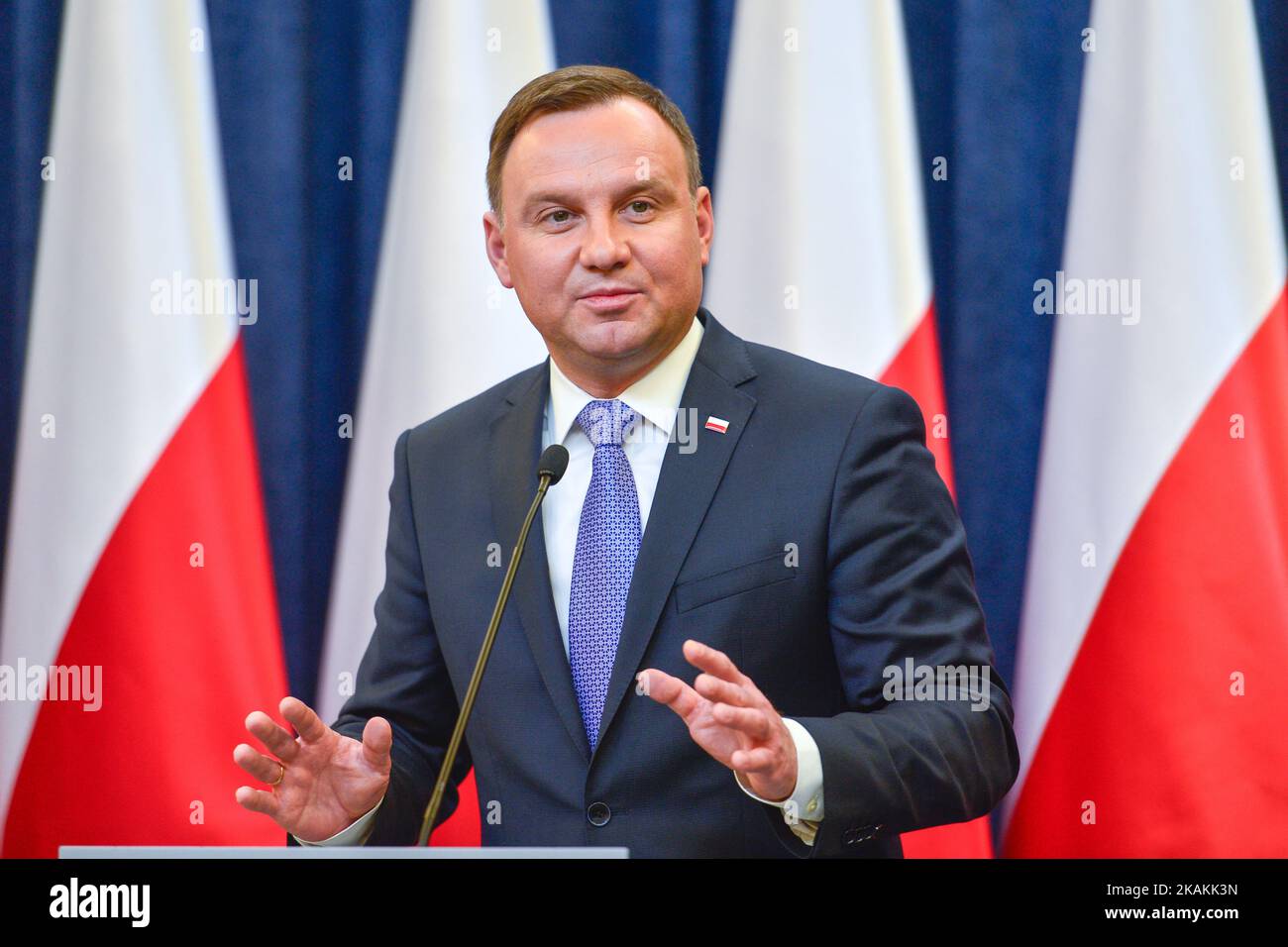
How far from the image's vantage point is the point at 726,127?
9.41 ft

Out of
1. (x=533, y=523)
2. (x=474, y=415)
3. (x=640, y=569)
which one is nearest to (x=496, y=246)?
(x=474, y=415)

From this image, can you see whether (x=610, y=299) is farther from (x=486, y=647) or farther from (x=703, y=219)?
(x=486, y=647)

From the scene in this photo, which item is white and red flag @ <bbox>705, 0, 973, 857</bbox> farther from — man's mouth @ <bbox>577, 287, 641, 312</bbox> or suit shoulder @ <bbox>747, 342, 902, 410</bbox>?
man's mouth @ <bbox>577, 287, 641, 312</bbox>

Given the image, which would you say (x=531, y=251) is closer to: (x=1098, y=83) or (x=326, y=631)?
(x=326, y=631)

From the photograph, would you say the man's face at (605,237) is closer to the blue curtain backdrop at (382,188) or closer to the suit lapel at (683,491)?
the suit lapel at (683,491)

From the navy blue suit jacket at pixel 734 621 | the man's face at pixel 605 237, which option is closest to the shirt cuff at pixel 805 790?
the navy blue suit jacket at pixel 734 621

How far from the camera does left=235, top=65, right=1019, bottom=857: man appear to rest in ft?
6.04

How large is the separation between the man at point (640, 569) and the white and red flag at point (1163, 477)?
94 centimetres

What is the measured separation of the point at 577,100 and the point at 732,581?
820 millimetres

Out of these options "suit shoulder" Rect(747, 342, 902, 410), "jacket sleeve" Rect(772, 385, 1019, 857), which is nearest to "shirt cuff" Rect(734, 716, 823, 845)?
"jacket sleeve" Rect(772, 385, 1019, 857)

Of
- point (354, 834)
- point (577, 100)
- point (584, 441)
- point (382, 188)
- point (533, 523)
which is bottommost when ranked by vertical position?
point (354, 834)

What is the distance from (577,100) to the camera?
2.11 meters

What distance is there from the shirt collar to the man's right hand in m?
0.65
